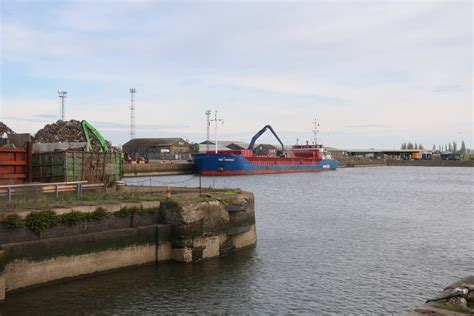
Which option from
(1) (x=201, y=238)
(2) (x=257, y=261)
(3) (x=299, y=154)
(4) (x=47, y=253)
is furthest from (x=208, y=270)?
(3) (x=299, y=154)

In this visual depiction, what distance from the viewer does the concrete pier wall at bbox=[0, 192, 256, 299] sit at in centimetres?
1581

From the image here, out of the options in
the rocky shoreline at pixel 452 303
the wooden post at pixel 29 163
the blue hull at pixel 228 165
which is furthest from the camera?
the blue hull at pixel 228 165

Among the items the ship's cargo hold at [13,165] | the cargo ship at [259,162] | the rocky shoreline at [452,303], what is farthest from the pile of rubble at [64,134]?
the rocky shoreline at [452,303]

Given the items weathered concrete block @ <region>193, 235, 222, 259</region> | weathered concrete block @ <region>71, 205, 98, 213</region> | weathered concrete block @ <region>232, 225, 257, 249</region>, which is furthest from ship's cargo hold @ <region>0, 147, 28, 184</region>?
weathered concrete block @ <region>232, 225, 257, 249</region>

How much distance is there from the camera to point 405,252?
25.1 meters

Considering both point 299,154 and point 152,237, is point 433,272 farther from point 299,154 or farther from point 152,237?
point 299,154

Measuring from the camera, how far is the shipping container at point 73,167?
25484mm

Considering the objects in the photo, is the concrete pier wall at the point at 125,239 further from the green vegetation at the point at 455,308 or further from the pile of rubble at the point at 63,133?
the pile of rubble at the point at 63,133

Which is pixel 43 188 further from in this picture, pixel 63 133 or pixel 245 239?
pixel 63 133

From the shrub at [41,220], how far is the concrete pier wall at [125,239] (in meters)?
0.13

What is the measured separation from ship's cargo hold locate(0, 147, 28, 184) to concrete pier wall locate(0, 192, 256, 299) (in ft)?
25.5

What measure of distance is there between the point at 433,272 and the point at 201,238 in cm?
1029

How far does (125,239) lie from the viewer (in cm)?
1872

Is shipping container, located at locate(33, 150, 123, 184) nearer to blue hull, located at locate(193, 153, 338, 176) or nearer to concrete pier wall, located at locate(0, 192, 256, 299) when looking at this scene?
concrete pier wall, located at locate(0, 192, 256, 299)
